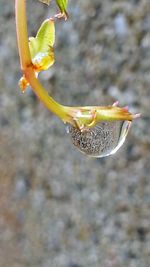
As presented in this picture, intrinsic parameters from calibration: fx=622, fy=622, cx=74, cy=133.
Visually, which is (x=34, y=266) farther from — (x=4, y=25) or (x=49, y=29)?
(x=49, y=29)

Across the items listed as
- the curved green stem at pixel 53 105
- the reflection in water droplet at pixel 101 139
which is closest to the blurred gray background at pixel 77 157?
the reflection in water droplet at pixel 101 139

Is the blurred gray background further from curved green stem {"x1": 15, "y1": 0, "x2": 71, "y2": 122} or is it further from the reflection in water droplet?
curved green stem {"x1": 15, "y1": 0, "x2": 71, "y2": 122}

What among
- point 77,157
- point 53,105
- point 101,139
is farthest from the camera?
point 77,157

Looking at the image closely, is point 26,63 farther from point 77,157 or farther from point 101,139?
point 77,157

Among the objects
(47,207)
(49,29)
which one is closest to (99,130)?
(49,29)

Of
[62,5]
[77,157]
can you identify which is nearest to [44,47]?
[62,5]

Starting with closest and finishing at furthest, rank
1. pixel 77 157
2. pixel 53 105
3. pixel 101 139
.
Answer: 1. pixel 53 105
2. pixel 101 139
3. pixel 77 157

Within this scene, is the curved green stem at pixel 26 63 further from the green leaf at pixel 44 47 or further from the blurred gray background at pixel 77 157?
the blurred gray background at pixel 77 157
